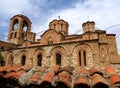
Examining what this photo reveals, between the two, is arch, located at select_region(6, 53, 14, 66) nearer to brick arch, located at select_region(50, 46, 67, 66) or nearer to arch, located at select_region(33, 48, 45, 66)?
arch, located at select_region(33, 48, 45, 66)

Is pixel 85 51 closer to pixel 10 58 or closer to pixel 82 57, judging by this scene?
pixel 82 57

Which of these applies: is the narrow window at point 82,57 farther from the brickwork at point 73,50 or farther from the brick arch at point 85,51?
the brick arch at point 85,51

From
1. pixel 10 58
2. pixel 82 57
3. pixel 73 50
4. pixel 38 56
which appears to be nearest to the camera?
pixel 82 57

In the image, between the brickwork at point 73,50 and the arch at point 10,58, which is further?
the arch at point 10,58

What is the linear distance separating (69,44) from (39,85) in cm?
1631

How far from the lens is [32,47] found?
2272 cm

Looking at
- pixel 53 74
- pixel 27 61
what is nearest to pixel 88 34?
pixel 27 61

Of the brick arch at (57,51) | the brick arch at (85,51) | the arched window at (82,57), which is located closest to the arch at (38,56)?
the brick arch at (57,51)

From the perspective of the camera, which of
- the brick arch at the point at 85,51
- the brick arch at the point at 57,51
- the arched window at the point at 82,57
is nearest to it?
the brick arch at the point at 85,51

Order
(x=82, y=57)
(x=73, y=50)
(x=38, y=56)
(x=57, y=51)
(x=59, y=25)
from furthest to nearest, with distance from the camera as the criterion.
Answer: (x=59, y=25)
(x=38, y=56)
(x=57, y=51)
(x=73, y=50)
(x=82, y=57)

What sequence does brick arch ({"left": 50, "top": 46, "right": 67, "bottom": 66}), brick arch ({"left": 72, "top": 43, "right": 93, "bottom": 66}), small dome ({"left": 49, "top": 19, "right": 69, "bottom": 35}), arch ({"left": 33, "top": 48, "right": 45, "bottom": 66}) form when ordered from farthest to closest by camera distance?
small dome ({"left": 49, "top": 19, "right": 69, "bottom": 35}) < arch ({"left": 33, "top": 48, "right": 45, "bottom": 66}) < brick arch ({"left": 50, "top": 46, "right": 67, "bottom": 66}) < brick arch ({"left": 72, "top": 43, "right": 93, "bottom": 66})

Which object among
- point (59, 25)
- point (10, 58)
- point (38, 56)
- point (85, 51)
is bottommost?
point (10, 58)

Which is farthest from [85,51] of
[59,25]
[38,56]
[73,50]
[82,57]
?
[59,25]

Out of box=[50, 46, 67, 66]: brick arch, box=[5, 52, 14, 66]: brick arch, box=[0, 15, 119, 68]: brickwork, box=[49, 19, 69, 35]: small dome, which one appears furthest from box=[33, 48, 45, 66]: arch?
box=[49, 19, 69, 35]: small dome
